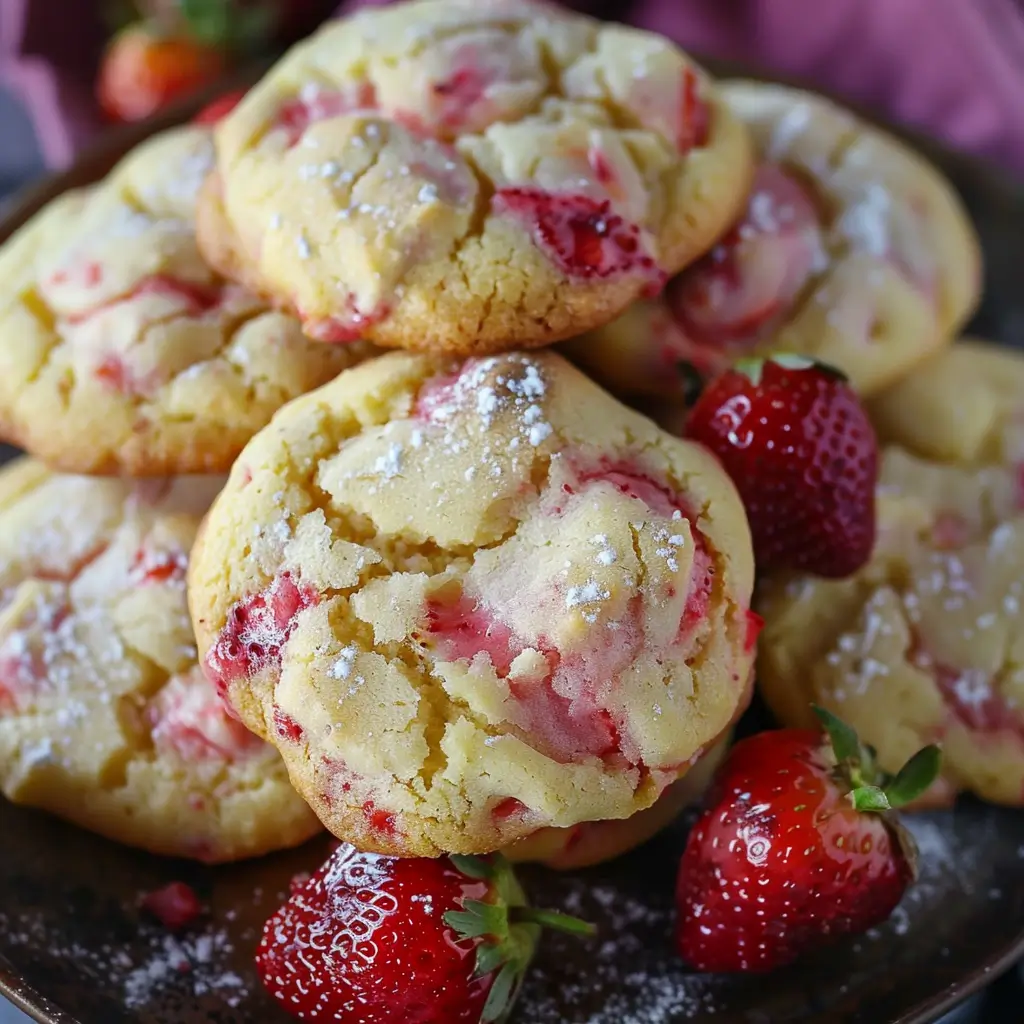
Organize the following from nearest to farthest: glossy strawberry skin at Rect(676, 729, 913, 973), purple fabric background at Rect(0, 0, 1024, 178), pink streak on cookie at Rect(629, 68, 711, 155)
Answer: glossy strawberry skin at Rect(676, 729, 913, 973) < pink streak on cookie at Rect(629, 68, 711, 155) < purple fabric background at Rect(0, 0, 1024, 178)

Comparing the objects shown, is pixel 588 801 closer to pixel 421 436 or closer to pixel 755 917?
pixel 755 917

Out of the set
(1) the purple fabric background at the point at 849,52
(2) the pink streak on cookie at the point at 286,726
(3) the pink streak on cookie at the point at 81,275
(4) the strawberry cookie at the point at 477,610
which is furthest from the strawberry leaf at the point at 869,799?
(1) the purple fabric background at the point at 849,52

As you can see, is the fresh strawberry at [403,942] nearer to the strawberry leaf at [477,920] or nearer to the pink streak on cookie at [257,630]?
the strawberry leaf at [477,920]

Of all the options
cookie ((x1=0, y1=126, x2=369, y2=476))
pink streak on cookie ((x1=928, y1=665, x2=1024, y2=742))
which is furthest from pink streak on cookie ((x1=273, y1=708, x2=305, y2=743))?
pink streak on cookie ((x1=928, y1=665, x2=1024, y2=742))

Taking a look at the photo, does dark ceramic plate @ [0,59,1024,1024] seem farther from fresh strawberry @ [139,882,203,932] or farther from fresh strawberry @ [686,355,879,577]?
fresh strawberry @ [686,355,879,577]

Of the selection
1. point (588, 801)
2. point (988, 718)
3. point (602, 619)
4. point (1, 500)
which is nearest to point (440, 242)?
point (602, 619)

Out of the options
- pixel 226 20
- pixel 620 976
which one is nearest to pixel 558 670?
pixel 620 976

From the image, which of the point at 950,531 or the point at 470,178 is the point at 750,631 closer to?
the point at 950,531
